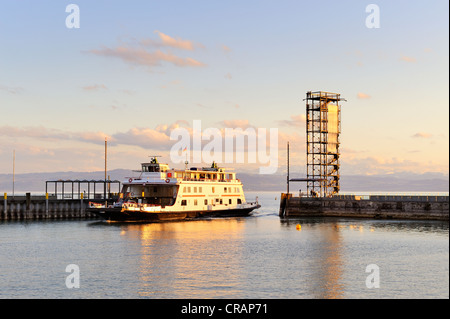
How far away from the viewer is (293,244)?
51688mm

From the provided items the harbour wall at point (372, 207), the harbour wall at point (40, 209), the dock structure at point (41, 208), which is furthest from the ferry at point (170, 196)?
the harbour wall at point (372, 207)

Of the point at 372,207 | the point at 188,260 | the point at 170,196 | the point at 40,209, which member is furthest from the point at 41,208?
the point at 372,207

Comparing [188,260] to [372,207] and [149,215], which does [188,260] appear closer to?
[149,215]

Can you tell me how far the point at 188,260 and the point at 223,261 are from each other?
2.75 m

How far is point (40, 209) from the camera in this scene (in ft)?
267

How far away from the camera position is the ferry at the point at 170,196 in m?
73.6

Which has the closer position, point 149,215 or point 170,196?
point 149,215

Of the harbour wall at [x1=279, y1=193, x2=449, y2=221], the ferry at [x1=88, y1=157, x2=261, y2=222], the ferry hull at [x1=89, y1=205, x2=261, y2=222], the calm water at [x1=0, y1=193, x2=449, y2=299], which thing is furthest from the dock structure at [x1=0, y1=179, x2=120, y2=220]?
the harbour wall at [x1=279, y1=193, x2=449, y2=221]

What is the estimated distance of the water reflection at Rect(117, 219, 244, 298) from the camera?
3136cm

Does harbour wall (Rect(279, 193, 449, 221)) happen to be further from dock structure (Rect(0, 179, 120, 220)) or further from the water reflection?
dock structure (Rect(0, 179, 120, 220))

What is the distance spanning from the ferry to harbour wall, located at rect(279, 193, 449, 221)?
1097 centimetres
